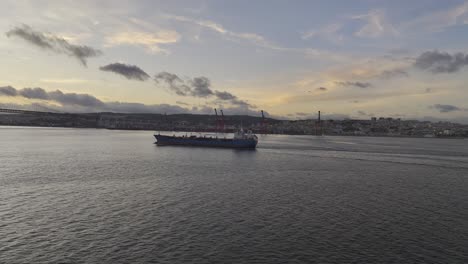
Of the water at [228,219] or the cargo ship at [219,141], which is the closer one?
the water at [228,219]

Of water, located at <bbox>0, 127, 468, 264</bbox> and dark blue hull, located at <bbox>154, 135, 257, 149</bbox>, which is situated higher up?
dark blue hull, located at <bbox>154, 135, 257, 149</bbox>

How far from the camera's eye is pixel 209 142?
433 ft

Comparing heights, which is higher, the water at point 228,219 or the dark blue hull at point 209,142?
the dark blue hull at point 209,142

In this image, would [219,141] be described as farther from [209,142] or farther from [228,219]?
[228,219]

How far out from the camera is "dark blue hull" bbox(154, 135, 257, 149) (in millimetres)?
123375

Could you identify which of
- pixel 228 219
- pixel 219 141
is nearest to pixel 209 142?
pixel 219 141

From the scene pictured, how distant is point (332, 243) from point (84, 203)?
25638 millimetres

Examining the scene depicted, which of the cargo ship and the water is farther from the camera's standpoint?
the cargo ship

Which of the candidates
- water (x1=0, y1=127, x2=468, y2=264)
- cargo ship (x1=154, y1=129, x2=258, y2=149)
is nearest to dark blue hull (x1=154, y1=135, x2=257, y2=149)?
cargo ship (x1=154, y1=129, x2=258, y2=149)

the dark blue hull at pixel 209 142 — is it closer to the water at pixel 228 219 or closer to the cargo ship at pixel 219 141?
the cargo ship at pixel 219 141

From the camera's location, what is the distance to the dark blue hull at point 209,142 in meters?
123

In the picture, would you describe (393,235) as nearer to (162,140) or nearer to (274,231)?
(274,231)

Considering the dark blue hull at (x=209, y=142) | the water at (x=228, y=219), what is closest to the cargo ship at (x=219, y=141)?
the dark blue hull at (x=209, y=142)

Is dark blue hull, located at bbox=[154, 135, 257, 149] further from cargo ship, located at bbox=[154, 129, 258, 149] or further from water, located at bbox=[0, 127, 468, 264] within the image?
water, located at bbox=[0, 127, 468, 264]
